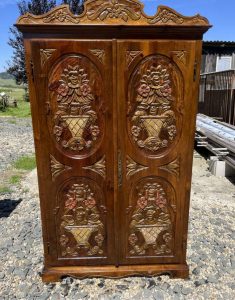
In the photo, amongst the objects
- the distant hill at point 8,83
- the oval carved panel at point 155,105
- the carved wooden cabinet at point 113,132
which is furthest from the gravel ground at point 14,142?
the distant hill at point 8,83

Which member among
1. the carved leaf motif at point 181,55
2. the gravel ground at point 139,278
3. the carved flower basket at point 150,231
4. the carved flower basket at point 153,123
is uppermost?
the carved leaf motif at point 181,55

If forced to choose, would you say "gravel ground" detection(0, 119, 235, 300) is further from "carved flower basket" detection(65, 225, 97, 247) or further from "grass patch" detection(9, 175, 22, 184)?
"grass patch" detection(9, 175, 22, 184)

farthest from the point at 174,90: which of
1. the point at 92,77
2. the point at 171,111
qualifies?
the point at 92,77

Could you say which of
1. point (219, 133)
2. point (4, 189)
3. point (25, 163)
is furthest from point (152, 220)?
point (25, 163)

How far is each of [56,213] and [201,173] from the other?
15.1 ft

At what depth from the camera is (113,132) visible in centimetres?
251

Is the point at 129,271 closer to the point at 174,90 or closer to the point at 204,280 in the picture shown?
the point at 204,280

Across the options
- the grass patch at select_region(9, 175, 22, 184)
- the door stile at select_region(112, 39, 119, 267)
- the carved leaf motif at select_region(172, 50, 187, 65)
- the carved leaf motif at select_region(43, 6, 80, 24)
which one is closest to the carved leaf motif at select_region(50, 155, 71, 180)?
the door stile at select_region(112, 39, 119, 267)

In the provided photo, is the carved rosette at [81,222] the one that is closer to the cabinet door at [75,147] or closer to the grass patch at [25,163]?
the cabinet door at [75,147]

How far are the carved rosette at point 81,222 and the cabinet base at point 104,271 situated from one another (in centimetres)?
17

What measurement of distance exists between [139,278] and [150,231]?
560 millimetres

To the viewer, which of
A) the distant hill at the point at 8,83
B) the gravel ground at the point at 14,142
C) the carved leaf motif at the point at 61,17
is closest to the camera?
the carved leaf motif at the point at 61,17

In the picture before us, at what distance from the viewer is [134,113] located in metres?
2.48

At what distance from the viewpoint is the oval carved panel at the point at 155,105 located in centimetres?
238
